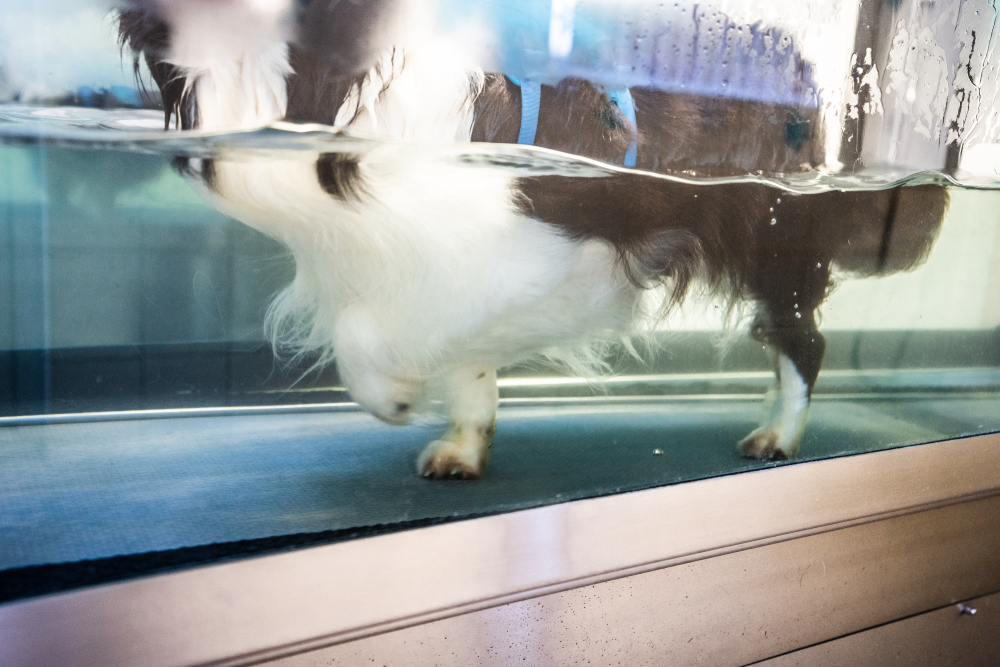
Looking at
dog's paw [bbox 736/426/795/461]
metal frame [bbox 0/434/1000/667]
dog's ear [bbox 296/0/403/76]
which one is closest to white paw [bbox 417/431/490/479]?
metal frame [bbox 0/434/1000/667]

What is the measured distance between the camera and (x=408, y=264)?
1552 mm

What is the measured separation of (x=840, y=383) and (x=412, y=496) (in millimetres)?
1519

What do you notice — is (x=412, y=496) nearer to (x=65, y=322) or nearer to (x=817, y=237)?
(x=65, y=322)

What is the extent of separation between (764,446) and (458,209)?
0.99 meters

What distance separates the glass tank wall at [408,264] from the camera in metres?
1.18

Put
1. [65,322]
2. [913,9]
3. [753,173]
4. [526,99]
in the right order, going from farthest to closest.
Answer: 1. [913,9]
2. [753,173]
3. [65,322]
4. [526,99]

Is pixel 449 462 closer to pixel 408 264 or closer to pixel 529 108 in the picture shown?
pixel 408 264

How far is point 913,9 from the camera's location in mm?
1876

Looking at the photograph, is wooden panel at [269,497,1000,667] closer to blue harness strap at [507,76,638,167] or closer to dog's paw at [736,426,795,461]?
dog's paw at [736,426,795,461]

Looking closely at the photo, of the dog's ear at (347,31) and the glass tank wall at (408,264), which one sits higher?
the dog's ear at (347,31)

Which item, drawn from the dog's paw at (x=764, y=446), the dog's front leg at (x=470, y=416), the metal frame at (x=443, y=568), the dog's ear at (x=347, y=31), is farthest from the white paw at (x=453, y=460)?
the dog's ear at (x=347, y=31)

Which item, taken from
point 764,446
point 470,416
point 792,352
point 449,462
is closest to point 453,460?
point 449,462

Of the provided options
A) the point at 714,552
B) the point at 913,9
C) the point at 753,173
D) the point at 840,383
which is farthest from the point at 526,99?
the point at 840,383

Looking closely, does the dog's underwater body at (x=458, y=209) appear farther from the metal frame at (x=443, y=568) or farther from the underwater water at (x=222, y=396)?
the metal frame at (x=443, y=568)
